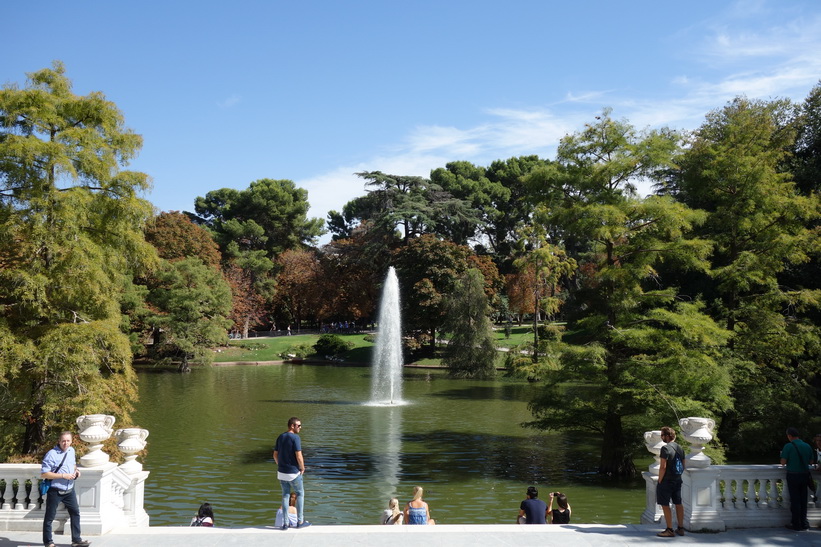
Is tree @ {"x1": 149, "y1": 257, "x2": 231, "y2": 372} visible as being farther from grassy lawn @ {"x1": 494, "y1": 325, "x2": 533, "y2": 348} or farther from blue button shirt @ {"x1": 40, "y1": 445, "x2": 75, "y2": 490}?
blue button shirt @ {"x1": 40, "y1": 445, "x2": 75, "y2": 490}

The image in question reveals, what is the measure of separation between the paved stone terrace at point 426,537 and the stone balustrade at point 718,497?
0.19 m

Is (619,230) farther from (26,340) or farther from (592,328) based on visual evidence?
(26,340)

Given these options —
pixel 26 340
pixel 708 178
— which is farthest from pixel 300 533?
pixel 708 178

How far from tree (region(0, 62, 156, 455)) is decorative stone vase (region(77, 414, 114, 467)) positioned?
229 inches

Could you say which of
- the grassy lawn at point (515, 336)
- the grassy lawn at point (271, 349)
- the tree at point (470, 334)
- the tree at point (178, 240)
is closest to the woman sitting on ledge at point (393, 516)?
the tree at point (470, 334)

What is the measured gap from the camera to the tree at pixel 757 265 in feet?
68.2

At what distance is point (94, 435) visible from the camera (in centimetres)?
Result: 936

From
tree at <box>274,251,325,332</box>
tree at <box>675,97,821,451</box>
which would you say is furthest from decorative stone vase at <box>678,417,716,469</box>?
tree at <box>274,251,325,332</box>

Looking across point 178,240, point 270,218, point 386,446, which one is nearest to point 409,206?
point 178,240

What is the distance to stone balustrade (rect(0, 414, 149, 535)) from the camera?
9.28m

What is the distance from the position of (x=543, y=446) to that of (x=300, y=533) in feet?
50.1

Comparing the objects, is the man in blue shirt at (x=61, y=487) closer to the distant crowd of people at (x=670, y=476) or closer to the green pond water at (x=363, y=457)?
the distant crowd of people at (x=670, y=476)

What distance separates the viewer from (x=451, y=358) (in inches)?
1751

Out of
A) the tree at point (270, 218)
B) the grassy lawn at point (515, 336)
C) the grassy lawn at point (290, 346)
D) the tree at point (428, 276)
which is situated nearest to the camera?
the tree at point (428, 276)
